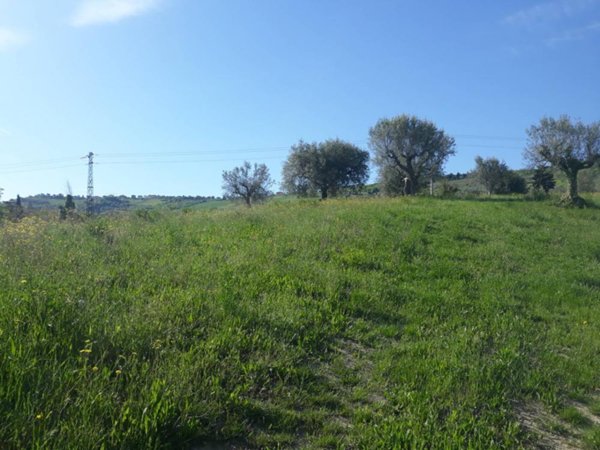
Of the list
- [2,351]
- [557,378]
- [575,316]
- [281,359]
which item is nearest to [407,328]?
[557,378]

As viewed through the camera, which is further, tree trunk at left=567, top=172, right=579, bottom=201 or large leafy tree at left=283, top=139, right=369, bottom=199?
large leafy tree at left=283, top=139, right=369, bottom=199

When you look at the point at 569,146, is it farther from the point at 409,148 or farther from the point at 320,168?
the point at 320,168

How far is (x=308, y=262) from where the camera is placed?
866cm

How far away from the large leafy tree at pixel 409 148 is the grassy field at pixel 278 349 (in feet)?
105

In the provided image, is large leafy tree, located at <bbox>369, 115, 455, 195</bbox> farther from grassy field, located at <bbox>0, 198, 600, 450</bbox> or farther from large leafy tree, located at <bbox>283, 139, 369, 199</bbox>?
grassy field, located at <bbox>0, 198, 600, 450</bbox>

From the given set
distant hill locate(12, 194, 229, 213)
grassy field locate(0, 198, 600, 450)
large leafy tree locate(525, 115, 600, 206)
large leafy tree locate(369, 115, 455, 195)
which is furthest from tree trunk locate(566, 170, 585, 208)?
distant hill locate(12, 194, 229, 213)

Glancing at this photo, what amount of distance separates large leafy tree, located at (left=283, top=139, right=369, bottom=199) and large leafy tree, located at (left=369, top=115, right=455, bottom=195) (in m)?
7.58

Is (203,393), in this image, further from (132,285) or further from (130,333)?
(132,285)

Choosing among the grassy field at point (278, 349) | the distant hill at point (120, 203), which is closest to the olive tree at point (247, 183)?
the distant hill at point (120, 203)

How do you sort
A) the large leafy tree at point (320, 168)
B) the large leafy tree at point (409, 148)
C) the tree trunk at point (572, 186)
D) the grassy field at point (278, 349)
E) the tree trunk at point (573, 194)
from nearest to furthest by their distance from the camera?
1. the grassy field at point (278, 349)
2. the tree trunk at point (573, 194)
3. the tree trunk at point (572, 186)
4. the large leafy tree at point (409, 148)
5. the large leafy tree at point (320, 168)

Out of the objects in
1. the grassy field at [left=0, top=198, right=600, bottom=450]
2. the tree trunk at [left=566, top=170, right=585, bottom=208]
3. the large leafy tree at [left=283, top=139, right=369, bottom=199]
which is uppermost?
the large leafy tree at [left=283, top=139, right=369, bottom=199]

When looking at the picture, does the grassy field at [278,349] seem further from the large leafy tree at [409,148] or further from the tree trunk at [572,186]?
the large leafy tree at [409,148]

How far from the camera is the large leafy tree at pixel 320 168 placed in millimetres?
48500

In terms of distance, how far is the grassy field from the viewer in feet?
10.7
